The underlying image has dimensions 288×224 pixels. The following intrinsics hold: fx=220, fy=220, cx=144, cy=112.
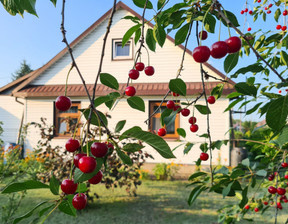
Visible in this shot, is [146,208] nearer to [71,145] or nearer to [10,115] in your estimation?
[71,145]

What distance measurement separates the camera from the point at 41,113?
8.57 meters

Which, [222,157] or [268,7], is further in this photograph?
[222,157]

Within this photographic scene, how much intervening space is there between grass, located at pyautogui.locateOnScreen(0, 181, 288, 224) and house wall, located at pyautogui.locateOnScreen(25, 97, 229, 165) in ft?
6.03

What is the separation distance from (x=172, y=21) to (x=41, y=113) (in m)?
8.55

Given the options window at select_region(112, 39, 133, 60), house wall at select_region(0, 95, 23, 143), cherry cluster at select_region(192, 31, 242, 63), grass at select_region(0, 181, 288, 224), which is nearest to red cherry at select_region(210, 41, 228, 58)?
cherry cluster at select_region(192, 31, 242, 63)

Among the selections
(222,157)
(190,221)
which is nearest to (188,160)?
(222,157)

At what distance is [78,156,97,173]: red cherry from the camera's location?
52 centimetres

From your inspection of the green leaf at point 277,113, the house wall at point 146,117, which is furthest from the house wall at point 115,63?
the green leaf at point 277,113

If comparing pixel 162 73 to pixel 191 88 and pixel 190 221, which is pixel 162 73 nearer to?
pixel 191 88

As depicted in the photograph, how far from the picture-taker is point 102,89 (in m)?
7.91

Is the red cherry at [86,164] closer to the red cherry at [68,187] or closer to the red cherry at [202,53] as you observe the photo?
the red cherry at [68,187]

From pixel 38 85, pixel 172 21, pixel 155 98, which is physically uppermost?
pixel 38 85

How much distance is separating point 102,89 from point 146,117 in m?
1.89

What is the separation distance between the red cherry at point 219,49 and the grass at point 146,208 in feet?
11.8
